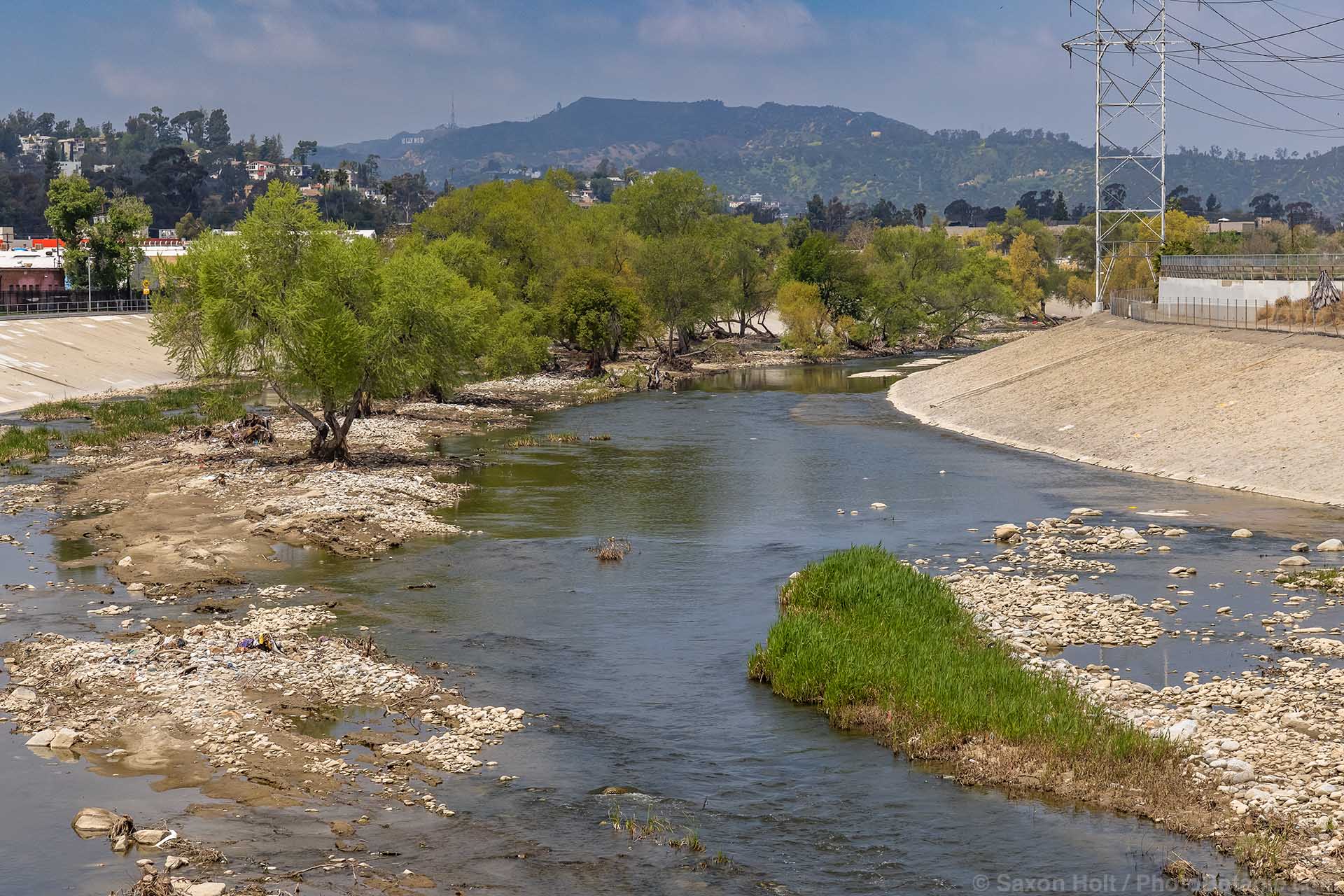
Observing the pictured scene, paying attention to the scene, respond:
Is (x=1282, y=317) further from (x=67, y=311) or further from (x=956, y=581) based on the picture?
(x=67, y=311)

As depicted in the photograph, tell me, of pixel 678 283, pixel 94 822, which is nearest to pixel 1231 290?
pixel 678 283

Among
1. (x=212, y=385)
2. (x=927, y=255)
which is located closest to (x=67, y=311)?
(x=212, y=385)

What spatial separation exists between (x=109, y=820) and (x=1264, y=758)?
1758cm

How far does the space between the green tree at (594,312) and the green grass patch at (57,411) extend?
120 ft

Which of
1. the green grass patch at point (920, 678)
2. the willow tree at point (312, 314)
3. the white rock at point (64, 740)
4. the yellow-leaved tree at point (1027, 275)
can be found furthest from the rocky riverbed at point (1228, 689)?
the yellow-leaved tree at point (1027, 275)

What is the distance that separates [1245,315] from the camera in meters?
76.5

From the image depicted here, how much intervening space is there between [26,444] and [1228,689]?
52.2m

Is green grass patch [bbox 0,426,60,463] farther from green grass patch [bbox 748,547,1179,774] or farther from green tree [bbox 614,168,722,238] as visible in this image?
green tree [bbox 614,168,722,238]

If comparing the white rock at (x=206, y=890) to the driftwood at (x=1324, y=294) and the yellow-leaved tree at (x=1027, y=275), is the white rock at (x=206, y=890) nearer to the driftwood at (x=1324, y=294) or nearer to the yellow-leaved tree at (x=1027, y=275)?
the driftwood at (x=1324, y=294)

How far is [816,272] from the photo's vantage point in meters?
125

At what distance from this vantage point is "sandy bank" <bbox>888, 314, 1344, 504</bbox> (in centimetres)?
4825

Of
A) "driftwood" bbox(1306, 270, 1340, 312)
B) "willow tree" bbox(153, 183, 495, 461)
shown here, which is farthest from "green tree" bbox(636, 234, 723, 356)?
"willow tree" bbox(153, 183, 495, 461)

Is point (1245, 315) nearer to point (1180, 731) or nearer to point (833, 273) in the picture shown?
point (833, 273)

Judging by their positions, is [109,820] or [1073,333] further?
[1073,333]
